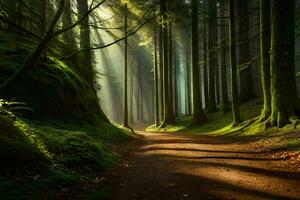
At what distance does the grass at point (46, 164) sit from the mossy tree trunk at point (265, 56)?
26.6ft

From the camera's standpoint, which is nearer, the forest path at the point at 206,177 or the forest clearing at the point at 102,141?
the forest path at the point at 206,177

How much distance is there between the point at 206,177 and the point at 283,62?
711 centimetres

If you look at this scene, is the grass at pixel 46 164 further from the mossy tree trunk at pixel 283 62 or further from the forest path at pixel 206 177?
the mossy tree trunk at pixel 283 62

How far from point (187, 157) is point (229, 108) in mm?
15652

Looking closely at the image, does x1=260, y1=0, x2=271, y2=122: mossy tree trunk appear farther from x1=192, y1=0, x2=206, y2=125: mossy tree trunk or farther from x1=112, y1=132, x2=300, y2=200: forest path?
x1=192, y1=0, x2=206, y2=125: mossy tree trunk

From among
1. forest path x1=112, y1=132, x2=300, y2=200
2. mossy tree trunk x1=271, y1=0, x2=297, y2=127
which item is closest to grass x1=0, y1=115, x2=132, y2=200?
forest path x1=112, y1=132, x2=300, y2=200

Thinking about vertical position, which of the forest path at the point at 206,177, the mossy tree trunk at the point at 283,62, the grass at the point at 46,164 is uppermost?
the mossy tree trunk at the point at 283,62

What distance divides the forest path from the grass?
0.61m

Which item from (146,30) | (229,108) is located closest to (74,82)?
(229,108)

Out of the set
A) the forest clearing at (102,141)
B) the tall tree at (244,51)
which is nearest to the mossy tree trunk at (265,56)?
the forest clearing at (102,141)

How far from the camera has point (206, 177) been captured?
752 cm

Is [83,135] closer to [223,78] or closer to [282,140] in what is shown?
[282,140]

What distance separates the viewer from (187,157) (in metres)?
10.2

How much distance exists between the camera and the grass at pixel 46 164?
234 inches
